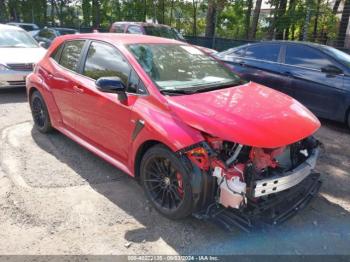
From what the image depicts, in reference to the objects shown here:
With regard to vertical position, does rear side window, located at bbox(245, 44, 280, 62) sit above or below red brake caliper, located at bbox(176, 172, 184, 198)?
above

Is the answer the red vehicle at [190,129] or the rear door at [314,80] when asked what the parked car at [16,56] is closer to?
the red vehicle at [190,129]

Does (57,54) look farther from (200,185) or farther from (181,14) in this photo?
(181,14)

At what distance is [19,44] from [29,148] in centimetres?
522

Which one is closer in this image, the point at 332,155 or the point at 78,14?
the point at 332,155

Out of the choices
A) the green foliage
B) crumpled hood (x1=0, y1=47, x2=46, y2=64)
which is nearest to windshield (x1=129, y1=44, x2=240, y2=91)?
crumpled hood (x1=0, y1=47, x2=46, y2=64)

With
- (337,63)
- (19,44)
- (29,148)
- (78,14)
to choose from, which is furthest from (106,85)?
(78,14)

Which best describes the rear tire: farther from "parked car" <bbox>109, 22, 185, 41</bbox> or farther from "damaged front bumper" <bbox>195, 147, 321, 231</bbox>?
"parked car" <bbox>109, 22, 185, 41</bbox>

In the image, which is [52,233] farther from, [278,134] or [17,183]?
[278,134]

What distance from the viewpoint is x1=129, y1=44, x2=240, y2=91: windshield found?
3850 mm

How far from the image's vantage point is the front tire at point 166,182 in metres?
3.24

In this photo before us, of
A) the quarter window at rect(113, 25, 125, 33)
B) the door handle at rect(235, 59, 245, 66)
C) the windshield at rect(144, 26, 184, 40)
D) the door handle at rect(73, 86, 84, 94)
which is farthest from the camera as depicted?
the quarter window at rect(113, 25, 125, 33)

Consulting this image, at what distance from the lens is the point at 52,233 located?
11.0 feet

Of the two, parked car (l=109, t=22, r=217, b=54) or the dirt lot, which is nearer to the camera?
the dirt lot

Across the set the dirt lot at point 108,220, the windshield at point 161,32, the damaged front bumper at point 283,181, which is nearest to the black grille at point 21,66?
the dirt lot at point 108,220
